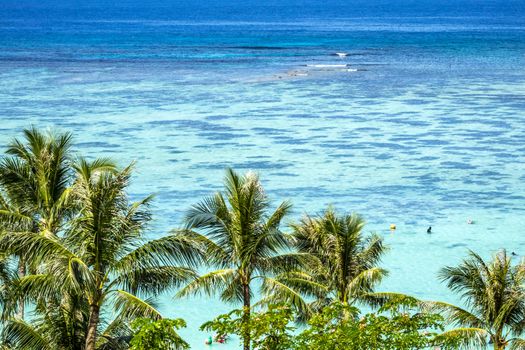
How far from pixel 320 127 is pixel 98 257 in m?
44.7

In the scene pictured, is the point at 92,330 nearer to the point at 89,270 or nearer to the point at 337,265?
the point at 89,270

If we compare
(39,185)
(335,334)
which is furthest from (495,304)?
(39,185)

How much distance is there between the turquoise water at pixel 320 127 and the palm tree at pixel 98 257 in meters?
12.5

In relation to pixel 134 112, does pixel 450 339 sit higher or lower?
lower

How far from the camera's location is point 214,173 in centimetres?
4784

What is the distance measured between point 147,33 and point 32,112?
98303 millimetres

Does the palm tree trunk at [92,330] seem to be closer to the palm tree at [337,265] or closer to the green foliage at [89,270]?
the green foliage at [89,270]

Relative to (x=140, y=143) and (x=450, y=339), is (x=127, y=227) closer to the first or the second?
(x=450, y=339)

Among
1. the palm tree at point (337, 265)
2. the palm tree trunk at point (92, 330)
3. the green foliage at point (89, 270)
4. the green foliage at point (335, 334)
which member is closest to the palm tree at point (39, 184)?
the green foliage at point (89, 270)

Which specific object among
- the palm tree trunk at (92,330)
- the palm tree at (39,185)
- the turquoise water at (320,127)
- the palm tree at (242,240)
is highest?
the turquoise water at (320,127)

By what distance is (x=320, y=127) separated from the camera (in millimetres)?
60500

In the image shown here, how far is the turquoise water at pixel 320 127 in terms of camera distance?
3984 centimetres

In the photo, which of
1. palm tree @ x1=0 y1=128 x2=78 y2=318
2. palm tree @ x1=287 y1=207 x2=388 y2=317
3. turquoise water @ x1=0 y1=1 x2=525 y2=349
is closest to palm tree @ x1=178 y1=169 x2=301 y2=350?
palm tree @ x1=287 y1=207 x2=388 y2=317

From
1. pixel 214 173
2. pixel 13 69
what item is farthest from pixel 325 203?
pixel 13 69
